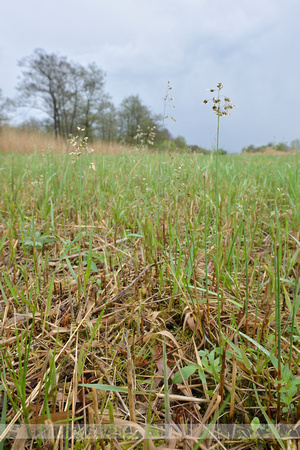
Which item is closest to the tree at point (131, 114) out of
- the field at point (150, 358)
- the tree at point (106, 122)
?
the tree at point (106, 122)

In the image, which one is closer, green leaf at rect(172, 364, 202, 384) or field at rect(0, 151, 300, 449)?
field at rect(0, 151, 300, 449)

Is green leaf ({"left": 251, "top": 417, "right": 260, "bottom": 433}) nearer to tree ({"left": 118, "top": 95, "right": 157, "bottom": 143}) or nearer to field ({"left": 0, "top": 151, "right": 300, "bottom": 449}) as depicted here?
field ({"left": 0, "top": 151, "right": 300, "bottom": 449})

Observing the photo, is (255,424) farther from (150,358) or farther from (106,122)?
(106,122)

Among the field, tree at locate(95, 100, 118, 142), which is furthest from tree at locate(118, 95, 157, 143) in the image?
the field

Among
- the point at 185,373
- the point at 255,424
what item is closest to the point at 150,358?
the point at 185,373

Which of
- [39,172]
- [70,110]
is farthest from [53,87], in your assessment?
[39,172]

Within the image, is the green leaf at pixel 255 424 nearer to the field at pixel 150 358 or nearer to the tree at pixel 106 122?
the field at pixel 150 358

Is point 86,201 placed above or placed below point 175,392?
above

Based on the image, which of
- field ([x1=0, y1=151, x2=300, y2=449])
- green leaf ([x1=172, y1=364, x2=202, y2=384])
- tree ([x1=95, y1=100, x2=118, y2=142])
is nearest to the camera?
field ([x1=0, y1=151, x2=300, y2=449])

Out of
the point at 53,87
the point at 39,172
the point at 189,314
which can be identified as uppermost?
the point at 53,87

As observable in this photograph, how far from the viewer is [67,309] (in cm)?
124

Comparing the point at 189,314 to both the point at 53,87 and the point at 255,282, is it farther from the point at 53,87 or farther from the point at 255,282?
the point at 53,87

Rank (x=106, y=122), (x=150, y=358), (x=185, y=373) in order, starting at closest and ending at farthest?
(x=185, y=373), (x=150, y=358), (x=106, y=122)

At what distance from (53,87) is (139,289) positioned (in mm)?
32154
